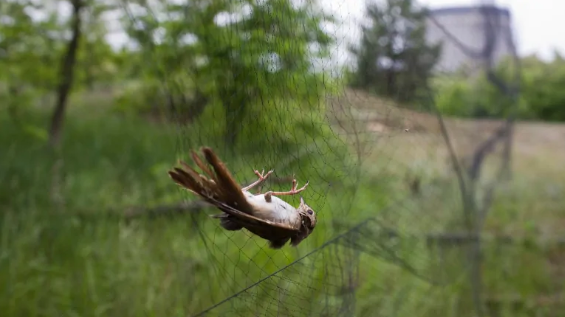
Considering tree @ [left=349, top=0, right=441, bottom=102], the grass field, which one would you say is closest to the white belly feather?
the grass field

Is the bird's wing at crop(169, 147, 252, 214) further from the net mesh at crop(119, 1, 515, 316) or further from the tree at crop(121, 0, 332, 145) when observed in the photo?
the tree at crop(121, 0, 332, 145)

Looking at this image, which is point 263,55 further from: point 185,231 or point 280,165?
point 185,231

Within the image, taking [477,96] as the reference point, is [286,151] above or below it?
above

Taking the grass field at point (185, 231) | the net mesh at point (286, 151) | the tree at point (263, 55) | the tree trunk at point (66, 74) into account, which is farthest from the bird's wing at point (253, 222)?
the tree trunk at point (66, 74)

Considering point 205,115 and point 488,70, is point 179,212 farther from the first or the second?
point 488,70

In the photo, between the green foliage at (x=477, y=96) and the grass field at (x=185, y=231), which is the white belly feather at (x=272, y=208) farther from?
the green foliage at (x=477, y=96)

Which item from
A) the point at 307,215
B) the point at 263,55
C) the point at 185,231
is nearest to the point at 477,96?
the point at 185,231
